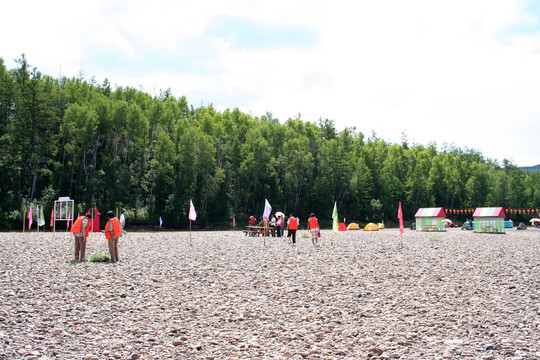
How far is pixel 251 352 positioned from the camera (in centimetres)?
794

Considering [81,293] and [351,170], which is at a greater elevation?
→ [351,170]

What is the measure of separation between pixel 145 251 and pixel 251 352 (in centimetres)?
1525

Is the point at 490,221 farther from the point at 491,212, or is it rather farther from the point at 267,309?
the point at 267,309

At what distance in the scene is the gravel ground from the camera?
805 cm

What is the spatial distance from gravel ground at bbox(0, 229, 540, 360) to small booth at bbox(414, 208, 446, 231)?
35932 mm

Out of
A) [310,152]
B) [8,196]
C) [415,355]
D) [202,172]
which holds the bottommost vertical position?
[415,355]

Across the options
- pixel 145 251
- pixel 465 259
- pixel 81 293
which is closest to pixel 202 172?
pixel 145 251

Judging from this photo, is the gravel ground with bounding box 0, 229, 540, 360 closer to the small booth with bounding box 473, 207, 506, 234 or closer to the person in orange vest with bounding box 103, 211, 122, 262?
the person in orange vest with bounding box 103, 211, 122, 262

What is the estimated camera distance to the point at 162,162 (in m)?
64.7

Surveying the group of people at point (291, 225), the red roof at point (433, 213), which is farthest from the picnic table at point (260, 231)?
the red roof at point (433, 213)

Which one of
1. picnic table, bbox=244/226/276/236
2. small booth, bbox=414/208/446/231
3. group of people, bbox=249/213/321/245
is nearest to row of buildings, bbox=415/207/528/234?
small booth, bbox=414/208/446/231

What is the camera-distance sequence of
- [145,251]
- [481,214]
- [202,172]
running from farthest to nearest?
[202,172] < [481,214] < [145,251]

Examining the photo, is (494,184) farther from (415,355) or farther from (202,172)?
(415,355)

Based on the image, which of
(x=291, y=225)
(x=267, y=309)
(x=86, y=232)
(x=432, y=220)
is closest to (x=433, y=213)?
(x=432, y=220)
